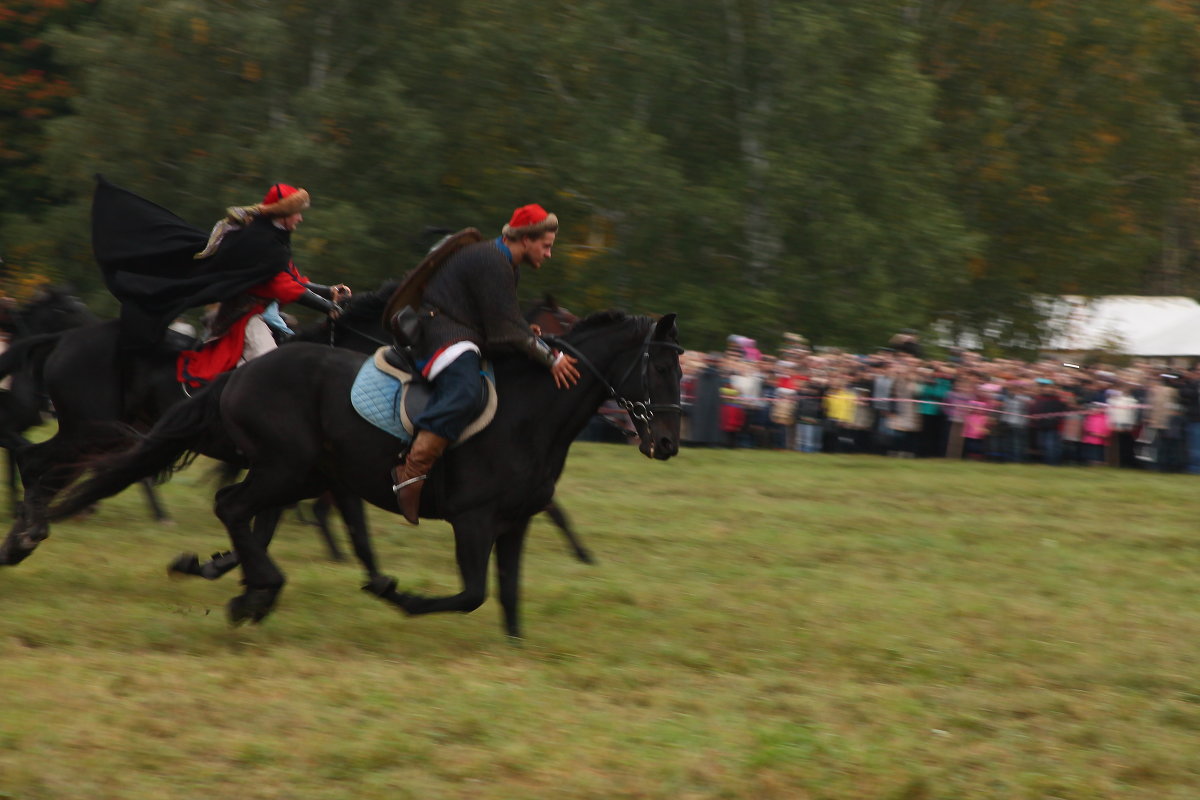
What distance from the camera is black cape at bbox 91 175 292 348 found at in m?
9.07

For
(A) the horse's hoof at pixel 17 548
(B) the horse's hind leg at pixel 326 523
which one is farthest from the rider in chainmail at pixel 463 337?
(B) the horse's hind leg at pixel 326 523

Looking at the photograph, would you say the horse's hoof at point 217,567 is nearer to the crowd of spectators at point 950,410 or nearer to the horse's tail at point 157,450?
the horse's tail at point 157,450

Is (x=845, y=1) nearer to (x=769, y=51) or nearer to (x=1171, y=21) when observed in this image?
(x=769, y=51)

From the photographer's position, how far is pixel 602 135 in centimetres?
2919

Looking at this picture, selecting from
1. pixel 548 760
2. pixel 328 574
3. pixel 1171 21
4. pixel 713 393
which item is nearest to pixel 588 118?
pixel 713 393

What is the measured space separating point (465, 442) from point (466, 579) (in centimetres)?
69

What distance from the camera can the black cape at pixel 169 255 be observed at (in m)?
9.07

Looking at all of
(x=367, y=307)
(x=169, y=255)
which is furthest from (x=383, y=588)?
(x=169, y=255)

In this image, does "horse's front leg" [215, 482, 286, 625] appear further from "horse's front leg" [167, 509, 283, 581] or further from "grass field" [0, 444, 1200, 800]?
"horse's front leg" [167, 509, 283, 581]

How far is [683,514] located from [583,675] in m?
7.58

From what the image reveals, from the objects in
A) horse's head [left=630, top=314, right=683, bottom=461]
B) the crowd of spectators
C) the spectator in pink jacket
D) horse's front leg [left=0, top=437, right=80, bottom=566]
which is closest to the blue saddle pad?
horse's head [left=630, top=314, right=683, bottom=461]

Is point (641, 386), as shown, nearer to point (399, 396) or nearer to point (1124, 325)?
point (399, 396)

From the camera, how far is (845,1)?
96.3 ft

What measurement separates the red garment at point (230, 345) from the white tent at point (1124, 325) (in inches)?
1021
